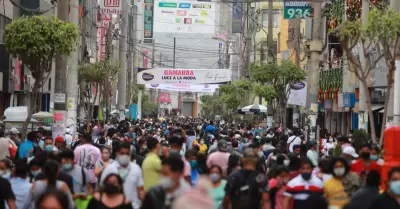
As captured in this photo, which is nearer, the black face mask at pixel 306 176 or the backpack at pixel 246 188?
the black face mask at pixel 306 176

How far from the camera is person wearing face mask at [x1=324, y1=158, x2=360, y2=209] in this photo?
12234mm

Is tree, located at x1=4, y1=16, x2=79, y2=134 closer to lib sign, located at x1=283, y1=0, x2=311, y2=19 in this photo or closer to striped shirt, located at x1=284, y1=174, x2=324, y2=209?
striped shirt, located at x1=284, y1=174, x2=324, y2=209

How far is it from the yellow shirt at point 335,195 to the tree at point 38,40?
14.2 metres

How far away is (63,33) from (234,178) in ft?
45.0

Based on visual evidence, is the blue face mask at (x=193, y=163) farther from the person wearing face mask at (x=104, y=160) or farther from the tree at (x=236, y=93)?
the tree at (x=236, y=93)

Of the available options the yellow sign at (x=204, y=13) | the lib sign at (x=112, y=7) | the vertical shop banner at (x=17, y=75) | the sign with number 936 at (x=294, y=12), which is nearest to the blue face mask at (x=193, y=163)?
the sign with number 936 at (x=294, y=12)

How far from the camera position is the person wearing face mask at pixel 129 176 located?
40.5 feet

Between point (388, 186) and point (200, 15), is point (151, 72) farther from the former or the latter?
point (200, 15)

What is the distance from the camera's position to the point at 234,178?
12719mm

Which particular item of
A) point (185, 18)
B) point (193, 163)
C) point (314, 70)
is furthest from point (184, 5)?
point (193, 163)

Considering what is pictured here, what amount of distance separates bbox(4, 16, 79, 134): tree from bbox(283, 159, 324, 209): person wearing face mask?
14.2 metres

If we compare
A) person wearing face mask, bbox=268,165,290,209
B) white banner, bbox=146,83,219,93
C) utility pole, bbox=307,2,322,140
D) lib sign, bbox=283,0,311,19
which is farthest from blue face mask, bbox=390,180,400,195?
white banner, bbox=146,83,219,93

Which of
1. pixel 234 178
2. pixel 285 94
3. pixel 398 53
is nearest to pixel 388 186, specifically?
pixel 234 178

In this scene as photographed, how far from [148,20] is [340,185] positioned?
130101 mm
